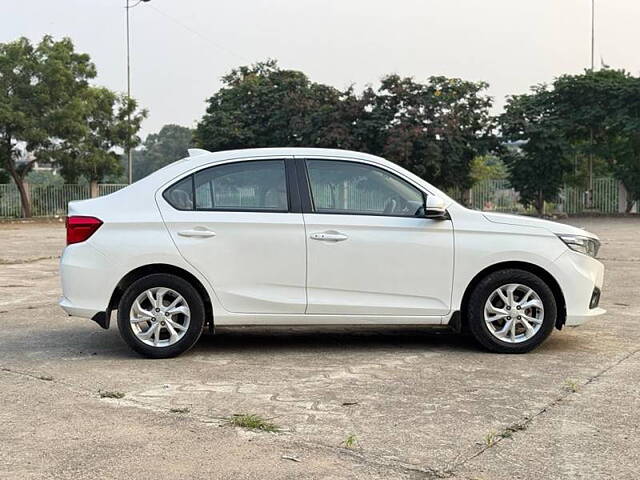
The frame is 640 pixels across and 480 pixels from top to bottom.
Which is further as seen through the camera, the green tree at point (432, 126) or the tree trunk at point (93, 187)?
the tree trunk at point (93, 187)

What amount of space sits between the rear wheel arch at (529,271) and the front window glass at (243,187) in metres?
1.70

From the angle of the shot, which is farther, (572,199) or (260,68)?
(260,68)

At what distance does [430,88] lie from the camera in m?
34.1

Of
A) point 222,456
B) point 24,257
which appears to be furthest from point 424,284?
point 24,257

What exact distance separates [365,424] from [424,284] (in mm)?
2179

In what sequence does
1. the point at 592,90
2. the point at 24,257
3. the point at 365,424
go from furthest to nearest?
the point at 592,90 → the point at 24,257 → the point at 365,424

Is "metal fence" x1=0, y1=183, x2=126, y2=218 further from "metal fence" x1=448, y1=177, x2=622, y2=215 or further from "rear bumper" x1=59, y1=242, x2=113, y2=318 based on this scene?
"rear bumper" x1=59, y1=242, x2=113, y2=318

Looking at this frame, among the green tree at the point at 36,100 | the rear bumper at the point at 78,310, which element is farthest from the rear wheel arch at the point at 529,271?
the green tree at the point at 36,100

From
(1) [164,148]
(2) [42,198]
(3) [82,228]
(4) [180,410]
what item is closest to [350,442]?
(4) [180,410]

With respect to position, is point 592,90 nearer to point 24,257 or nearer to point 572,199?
point 572,199

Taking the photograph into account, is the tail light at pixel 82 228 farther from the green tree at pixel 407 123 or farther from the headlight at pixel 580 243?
the green tree at pixel 407 123

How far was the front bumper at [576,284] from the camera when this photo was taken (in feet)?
22.1

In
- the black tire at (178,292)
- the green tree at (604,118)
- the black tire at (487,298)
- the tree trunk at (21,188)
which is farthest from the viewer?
the tree trunk at (21,188)

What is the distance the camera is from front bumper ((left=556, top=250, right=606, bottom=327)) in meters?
6.74
